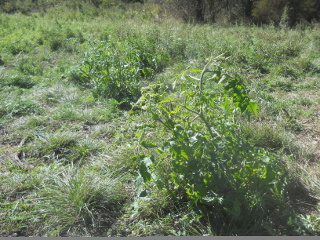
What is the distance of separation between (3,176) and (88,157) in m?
0.78

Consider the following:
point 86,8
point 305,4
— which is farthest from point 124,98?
point 86,8

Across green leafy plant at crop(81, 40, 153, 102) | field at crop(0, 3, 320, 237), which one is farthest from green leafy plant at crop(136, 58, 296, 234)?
green leafy plant at crop(81, 40, 153, 102)

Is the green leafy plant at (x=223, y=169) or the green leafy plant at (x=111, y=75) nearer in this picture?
the green leafy plant at (x=223, y=169)

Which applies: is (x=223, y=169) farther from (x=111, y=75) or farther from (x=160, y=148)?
(x=111, y=75)

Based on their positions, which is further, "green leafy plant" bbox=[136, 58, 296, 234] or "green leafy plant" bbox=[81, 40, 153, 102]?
"green leafy plant" bbox=[81, 40, 153, 102]

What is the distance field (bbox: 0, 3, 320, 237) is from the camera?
91.5 inches

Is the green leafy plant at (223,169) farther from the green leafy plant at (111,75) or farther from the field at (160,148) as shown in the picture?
the green leafy plant at (111,75)

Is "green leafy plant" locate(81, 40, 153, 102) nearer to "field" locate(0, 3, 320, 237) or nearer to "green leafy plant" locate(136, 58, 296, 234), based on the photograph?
"field" locate(0, 3, 320, 237)

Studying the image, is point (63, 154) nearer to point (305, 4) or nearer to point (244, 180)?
point (244, 180)

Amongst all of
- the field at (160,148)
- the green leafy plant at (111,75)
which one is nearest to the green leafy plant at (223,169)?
the field at (160,148)

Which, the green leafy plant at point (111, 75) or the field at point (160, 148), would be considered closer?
the field at point (160, 148)

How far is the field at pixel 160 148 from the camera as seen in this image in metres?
2.32

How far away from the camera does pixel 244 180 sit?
238 cm

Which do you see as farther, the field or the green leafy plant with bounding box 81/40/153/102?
the green leafy plant with bounding box 81/40/153/102
